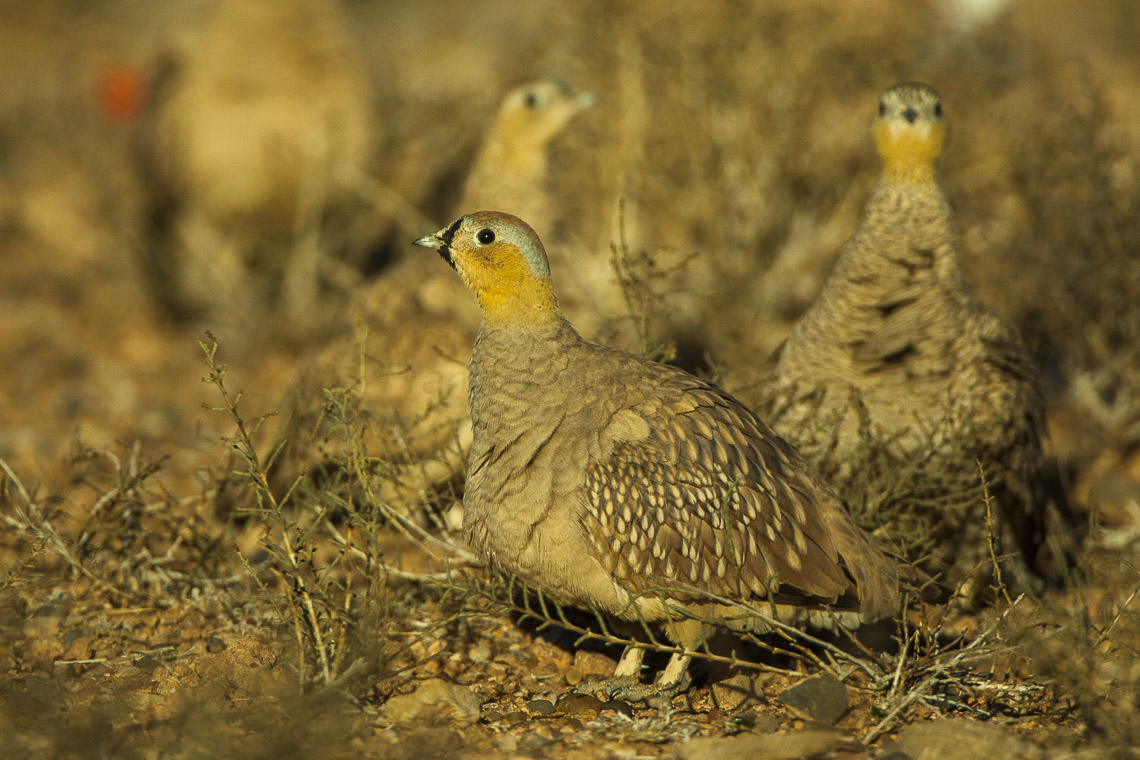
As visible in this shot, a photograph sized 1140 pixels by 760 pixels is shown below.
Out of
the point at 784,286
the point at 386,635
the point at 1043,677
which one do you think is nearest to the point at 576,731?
the point at 386,635

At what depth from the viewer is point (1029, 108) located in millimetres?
6379

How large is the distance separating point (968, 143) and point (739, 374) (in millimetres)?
2587

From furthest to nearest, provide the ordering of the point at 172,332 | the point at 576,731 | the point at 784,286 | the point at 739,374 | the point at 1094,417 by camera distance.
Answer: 1. the point at 172,332
2. the point at 784,286
3. the point at 1094,417
4. the point at 739,374
5. the point at 576,731

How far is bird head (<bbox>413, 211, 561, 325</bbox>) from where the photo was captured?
366 centimetres

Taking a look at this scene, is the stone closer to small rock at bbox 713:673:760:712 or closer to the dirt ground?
the dirt ground

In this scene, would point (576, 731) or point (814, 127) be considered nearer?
point (576, 731)

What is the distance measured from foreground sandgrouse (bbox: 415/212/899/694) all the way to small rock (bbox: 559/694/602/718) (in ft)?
0.77

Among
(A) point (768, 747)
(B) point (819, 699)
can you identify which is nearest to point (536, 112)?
(B) point (819, 699)

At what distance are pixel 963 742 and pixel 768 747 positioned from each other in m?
0.55

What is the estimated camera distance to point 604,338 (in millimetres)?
4789

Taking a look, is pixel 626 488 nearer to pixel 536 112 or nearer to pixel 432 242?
pixel 432 242

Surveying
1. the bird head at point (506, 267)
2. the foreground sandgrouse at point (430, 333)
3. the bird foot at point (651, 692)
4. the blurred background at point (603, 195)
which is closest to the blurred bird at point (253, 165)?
the blurred background at point (603, 195)

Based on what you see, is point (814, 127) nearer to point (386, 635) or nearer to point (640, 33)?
point (640, 33)

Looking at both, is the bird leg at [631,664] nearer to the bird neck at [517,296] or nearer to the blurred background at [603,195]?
the bird neck at [517,296]
